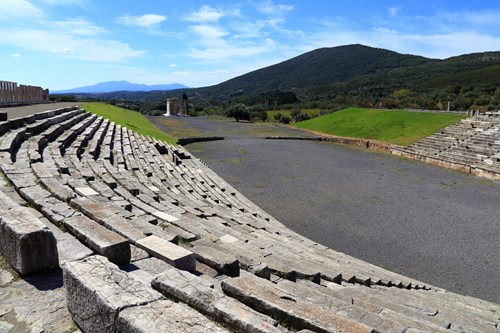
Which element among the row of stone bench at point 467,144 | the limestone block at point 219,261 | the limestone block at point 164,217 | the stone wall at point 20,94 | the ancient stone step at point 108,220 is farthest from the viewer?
the stone wall at point 20,94

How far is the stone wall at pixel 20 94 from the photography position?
24.1m

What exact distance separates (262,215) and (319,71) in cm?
17818

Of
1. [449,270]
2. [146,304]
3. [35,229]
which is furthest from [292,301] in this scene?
[449,270]

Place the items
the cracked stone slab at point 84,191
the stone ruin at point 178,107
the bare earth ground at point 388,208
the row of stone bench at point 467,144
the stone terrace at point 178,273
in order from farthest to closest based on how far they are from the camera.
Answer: the stone ruin at point 178,107, the row of stone bench at point 467,144, the bare earth ground at point 388,208, the cracked stone slab at point 84,191, the stone terrace at point 178,273

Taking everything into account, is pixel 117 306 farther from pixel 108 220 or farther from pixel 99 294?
pixel 108 220

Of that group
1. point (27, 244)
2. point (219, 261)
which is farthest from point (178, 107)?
point (27, 244)

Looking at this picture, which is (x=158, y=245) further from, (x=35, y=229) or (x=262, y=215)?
(x=262, y=215)

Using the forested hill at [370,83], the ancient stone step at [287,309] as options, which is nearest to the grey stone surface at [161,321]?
the ancient stone step at [287,309]

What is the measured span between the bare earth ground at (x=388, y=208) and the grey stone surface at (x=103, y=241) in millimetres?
7414

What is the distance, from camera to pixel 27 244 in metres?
3.41

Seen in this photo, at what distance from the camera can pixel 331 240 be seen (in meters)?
10.9

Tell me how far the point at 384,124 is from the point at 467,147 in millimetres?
12232

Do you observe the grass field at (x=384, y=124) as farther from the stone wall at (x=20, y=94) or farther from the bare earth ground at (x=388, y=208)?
the stone wall at (x=20, y=94)

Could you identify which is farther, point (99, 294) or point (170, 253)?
point (170, 253)
